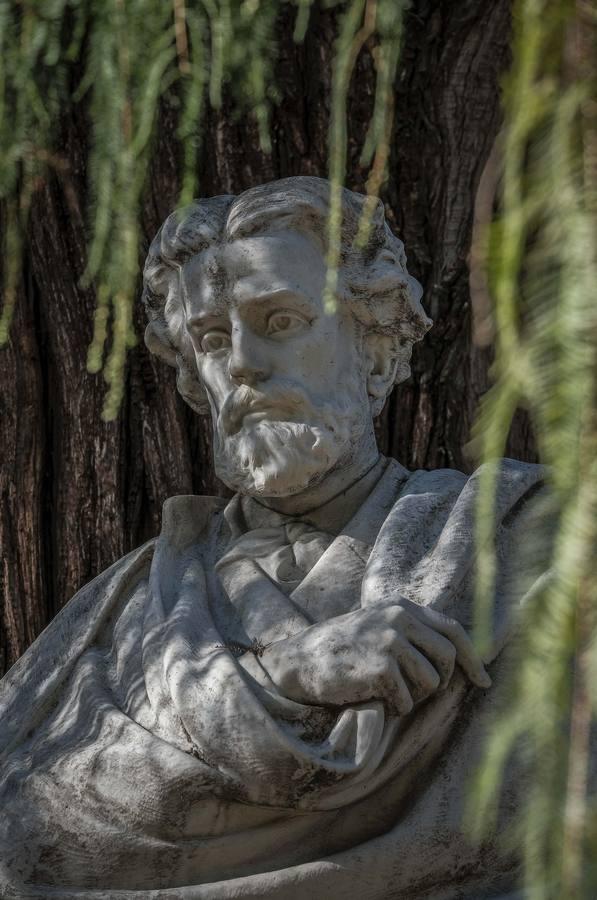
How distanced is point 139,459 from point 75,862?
1.87 m

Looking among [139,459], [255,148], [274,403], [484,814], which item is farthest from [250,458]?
[255,148]

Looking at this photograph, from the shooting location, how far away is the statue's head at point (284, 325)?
3.24 m

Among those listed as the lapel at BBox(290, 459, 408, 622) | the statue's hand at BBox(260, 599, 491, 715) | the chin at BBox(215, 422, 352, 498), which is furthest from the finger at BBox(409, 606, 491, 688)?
the chin at BBox(215, 422, 352, 498)

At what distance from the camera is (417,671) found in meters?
2.82

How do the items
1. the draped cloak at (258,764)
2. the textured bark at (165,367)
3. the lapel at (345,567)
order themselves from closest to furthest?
the draped cloak at (258,764) → the lapel at (345,567) → the textured bark at (165,367)

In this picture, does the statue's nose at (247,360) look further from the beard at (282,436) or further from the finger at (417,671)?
the finger at (417,671)

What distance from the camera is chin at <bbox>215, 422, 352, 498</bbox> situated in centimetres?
323

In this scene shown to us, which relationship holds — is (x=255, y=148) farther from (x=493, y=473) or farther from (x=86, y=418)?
(x=493, y=473)

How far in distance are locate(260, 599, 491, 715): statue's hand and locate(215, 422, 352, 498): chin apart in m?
0.43

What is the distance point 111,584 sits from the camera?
339 centimetres

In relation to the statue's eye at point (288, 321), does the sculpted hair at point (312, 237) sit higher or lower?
higher

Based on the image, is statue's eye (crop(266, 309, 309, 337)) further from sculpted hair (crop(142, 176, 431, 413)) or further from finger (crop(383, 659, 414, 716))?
finger (crop(383, 659, 414, 716))

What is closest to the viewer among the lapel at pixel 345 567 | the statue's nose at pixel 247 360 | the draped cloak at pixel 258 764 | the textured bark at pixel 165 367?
the draped cloak at pixel 258 764

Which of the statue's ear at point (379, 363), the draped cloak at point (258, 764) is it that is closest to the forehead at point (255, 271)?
the statue's ear at point (379, 363)
